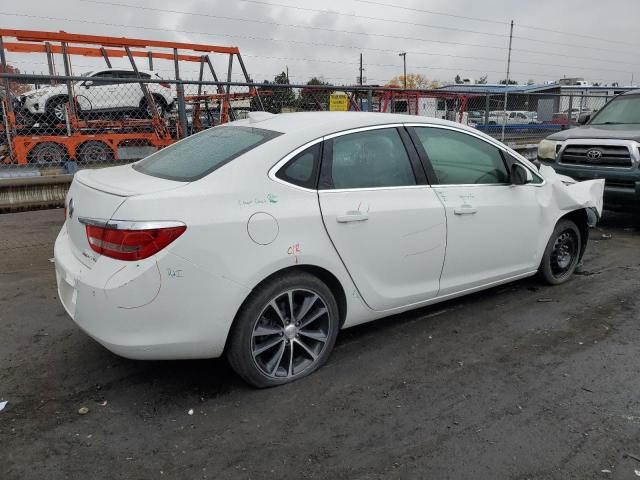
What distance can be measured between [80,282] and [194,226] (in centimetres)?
69

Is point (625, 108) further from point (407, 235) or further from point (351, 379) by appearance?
point (351, 379)

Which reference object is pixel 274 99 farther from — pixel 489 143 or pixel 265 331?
pixel 265 331

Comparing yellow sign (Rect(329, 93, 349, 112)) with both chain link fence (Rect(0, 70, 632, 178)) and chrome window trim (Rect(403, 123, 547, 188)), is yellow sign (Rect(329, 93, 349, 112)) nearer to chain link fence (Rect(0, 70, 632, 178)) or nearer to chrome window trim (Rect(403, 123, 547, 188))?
chain link fence (Rect(0, 70, 632, 178))

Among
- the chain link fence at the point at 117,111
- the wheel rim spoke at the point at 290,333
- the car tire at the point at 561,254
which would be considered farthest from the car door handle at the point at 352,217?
the chain link fence at the point at 117,111

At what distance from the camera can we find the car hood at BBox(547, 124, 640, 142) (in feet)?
22.8

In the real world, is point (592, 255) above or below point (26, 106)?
below

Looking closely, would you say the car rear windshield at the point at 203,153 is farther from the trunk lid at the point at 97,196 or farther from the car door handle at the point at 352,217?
the car door handle at the point at 352,217

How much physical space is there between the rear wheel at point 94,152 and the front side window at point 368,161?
6.81 meters

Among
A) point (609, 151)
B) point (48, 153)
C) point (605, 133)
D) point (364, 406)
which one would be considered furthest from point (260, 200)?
point (48, 153)

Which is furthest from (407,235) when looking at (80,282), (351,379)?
(80,282)

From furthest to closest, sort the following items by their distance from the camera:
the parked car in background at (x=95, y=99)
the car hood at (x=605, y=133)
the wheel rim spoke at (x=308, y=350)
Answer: the parked car in background at (x=95, y=99), the car hood at (x=605, y=133), the wheel rim spoke at (x=308, y=350)

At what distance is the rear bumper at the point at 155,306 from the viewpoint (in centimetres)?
260

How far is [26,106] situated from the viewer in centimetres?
984

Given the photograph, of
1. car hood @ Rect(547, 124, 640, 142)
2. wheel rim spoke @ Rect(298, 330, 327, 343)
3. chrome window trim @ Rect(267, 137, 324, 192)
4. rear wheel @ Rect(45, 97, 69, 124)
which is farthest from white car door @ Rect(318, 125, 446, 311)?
rear wheel @ Rect(45, 97, 69, 124)
